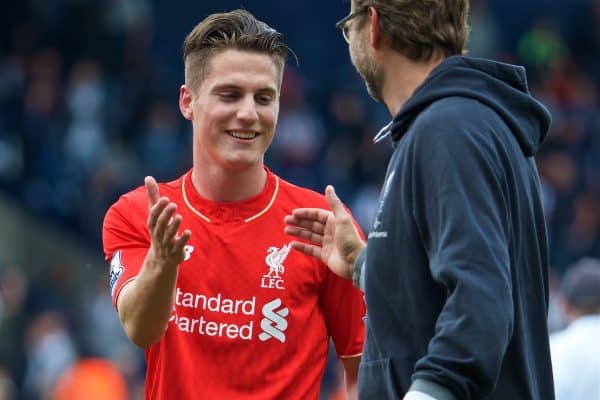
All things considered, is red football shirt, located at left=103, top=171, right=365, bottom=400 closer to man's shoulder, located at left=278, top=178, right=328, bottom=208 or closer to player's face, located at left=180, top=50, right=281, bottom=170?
man's shoulder, located at left=278, top=178, right=328, bottom=208

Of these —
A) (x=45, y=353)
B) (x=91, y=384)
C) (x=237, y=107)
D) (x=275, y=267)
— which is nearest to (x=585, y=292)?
(x=275, y=267)

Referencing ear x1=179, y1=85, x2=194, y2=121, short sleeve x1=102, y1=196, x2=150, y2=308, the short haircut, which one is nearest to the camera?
short sleeve x1=102, y1=196, x2=150, y2=308

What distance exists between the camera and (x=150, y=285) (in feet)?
14.9

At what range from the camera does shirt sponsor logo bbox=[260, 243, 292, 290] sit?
498 centimetres

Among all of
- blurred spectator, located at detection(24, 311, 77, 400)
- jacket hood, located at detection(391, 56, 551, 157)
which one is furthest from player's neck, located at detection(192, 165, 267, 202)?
blurred spectator, located at detection(24, 311, 77, 400)

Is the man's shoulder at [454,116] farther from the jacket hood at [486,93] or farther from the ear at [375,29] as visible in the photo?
the ear at [375,29]

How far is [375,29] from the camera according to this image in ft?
12.5

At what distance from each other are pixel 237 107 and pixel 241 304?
720 millimetres

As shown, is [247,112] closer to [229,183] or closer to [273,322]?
[229,183]

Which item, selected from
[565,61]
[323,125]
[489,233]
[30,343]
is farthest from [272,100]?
[565,61]

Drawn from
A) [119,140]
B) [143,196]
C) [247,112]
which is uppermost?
[119,140]

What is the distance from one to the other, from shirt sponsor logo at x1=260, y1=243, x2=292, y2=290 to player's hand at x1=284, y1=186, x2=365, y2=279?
27 cm

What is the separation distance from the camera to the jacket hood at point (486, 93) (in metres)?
3.70

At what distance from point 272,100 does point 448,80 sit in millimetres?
1447
